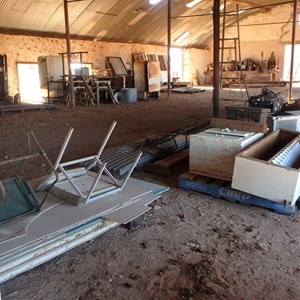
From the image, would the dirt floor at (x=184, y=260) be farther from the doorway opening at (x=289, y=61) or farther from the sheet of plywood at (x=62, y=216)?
the doorway opening at (x=289, y=61)

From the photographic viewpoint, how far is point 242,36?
2145 cm

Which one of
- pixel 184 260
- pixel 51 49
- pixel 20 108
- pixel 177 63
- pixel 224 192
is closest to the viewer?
pixel 184 260

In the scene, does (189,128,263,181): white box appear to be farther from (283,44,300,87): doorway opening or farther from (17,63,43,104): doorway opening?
(283,44,300,87): doorway opening

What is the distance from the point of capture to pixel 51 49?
533 inches

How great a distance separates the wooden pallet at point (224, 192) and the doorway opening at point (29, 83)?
34.7ft

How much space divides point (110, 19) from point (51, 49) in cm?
289

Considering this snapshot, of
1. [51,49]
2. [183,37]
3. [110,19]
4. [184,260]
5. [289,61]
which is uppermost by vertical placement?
[110,19]

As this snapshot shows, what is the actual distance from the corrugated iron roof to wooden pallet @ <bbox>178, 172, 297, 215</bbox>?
8.34m

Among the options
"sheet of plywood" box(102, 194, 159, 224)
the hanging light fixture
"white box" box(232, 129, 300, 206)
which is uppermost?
the hanging light fixture

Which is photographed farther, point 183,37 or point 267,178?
point 183,37

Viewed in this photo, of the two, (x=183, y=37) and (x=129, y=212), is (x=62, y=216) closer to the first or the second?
(x=129, y=212)

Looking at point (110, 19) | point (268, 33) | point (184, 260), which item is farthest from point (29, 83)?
point (268, 33)

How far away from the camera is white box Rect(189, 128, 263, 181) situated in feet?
11.2

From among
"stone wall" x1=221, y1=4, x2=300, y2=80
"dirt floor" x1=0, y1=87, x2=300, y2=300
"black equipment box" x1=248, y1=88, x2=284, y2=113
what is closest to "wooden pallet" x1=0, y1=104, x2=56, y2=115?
"black equipment box" x1=248, y1=88, x2=284, y2=113
